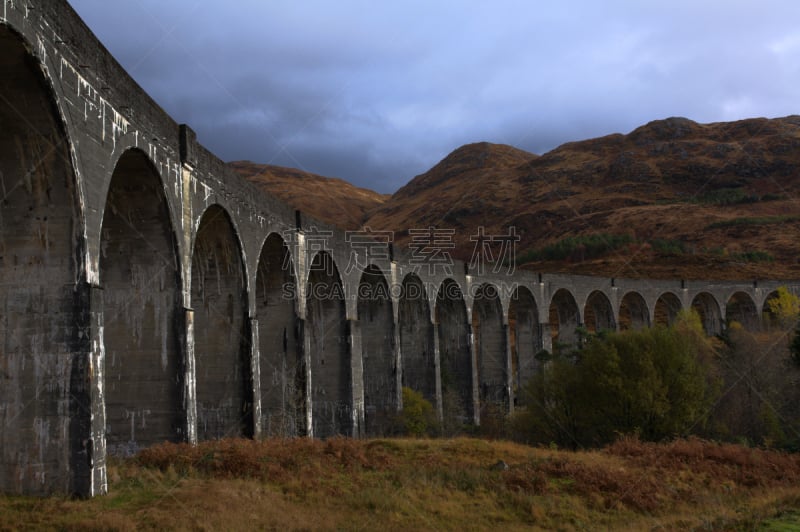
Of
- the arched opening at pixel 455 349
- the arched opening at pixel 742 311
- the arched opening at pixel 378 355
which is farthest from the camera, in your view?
the arched opening at pixel 742 311

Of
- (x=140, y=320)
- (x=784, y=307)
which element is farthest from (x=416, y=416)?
(x=784, y=307)

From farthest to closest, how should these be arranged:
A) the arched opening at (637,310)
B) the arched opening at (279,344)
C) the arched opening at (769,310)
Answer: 1. the arched opening at (769,310)
2. the arched opening at (637,310)
3. the arched opening at (279,344)

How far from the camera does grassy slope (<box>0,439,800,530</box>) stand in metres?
8.18

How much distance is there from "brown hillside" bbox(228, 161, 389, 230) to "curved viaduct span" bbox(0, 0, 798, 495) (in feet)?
230

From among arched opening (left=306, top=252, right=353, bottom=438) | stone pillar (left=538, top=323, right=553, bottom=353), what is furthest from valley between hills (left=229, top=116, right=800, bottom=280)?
arched opening (left=306, top=252, right=353, bottom=438)

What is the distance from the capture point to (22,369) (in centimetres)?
783

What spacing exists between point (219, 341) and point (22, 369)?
702 cm

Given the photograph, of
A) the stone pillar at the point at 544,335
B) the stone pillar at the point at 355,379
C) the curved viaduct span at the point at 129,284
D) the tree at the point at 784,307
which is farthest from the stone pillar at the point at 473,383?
the tree at the point at 784,307

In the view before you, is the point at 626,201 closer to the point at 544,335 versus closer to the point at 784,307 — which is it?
the point at 784,307

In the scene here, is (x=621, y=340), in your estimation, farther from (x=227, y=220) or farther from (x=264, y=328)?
(x=227, y=220)

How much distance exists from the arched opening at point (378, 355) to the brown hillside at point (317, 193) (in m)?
64.9

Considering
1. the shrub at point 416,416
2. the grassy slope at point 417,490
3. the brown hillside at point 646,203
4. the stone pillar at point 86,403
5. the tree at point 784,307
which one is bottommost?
the shrub at point 416,416

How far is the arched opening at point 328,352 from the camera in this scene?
64.8 ft

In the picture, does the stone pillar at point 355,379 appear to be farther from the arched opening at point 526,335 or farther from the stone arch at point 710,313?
the stone arch at point 710,313
